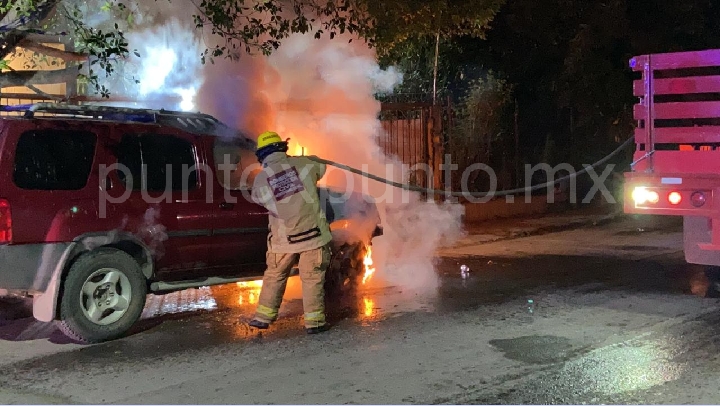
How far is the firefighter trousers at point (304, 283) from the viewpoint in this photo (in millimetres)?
6059

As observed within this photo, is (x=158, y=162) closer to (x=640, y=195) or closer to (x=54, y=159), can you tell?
(x=54, y=159)

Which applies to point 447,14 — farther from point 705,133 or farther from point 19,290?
point 19,290

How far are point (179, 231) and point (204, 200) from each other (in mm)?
364

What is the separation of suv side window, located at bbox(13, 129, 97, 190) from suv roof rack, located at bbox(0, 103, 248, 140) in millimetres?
243

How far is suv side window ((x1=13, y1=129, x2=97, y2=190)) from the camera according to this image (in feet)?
18.0

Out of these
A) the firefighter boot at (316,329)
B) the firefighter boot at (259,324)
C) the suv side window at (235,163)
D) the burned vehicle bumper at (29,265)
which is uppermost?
the suv side window at (235,163)

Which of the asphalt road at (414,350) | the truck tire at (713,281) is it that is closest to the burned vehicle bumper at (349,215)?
the asphalt road at (414,350)

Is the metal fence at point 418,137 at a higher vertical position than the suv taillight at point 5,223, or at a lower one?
higher

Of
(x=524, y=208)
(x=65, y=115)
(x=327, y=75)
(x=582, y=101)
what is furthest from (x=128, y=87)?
(x=582, y=101)

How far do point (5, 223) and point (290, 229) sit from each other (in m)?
2.11

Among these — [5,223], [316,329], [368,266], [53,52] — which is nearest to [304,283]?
[316,329]

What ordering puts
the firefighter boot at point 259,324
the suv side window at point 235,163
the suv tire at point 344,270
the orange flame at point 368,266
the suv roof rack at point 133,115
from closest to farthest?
the suv roof rack at point 133,115, the firefighter boot at point 259,324, the suv side window at point 235,163, the suv tire at point 344,270, the orange flame at point 368,266

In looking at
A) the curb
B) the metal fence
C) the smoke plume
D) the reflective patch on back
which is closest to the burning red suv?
the reflective patch on back

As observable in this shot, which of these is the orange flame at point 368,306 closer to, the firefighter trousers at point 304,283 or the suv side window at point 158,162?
the firefighter trousers at point 304,283
